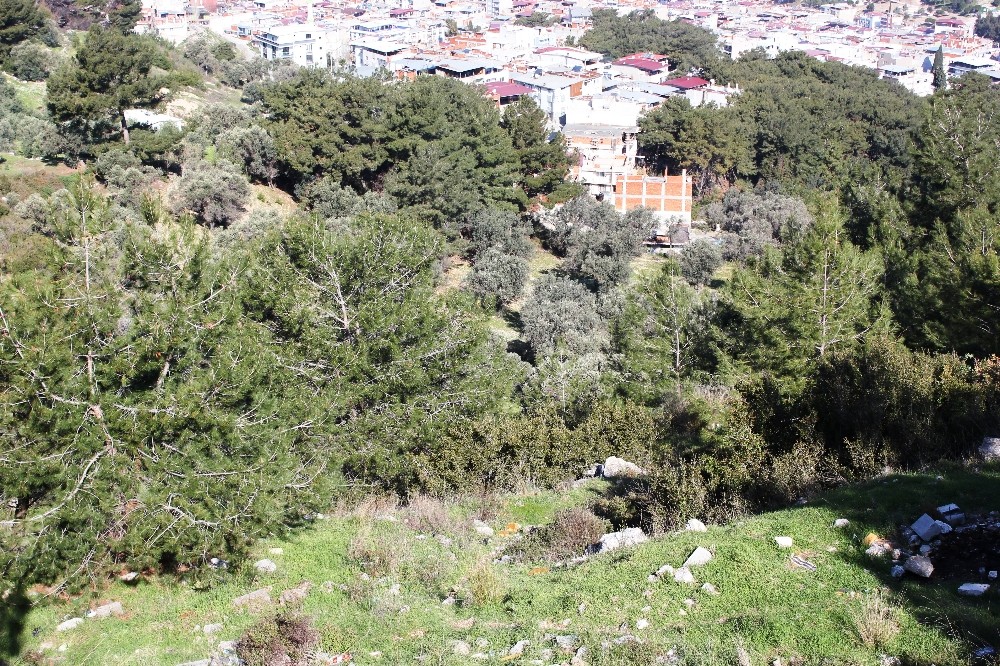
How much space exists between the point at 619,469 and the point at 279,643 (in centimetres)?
605

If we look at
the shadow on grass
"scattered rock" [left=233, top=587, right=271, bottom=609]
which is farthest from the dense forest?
the shadow on grass

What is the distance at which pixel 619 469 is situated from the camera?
37.2ft

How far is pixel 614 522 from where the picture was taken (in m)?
9.03

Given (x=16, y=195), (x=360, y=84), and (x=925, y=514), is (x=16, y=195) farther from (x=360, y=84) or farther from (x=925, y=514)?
(x=925, y=514)

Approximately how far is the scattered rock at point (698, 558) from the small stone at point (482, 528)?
9.73 ft

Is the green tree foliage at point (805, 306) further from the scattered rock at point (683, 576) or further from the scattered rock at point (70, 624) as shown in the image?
the scattered rock at point (70, 624)

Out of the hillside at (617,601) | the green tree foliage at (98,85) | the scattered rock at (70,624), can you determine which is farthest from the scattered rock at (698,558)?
the green tree foliage at (98,85)

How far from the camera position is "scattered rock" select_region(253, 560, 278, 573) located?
7797 millimetres

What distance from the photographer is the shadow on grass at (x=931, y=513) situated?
17.2ft

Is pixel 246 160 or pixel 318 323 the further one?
pixel 246 160

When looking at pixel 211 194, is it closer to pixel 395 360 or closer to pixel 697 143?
pixel 395 360

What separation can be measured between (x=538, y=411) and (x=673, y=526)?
5655 millimetres

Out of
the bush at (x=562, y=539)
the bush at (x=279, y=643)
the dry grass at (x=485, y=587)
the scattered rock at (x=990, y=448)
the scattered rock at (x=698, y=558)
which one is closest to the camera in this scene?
the bush at (x=279, y=643)

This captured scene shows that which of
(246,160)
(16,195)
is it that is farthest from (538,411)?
(246,160)
